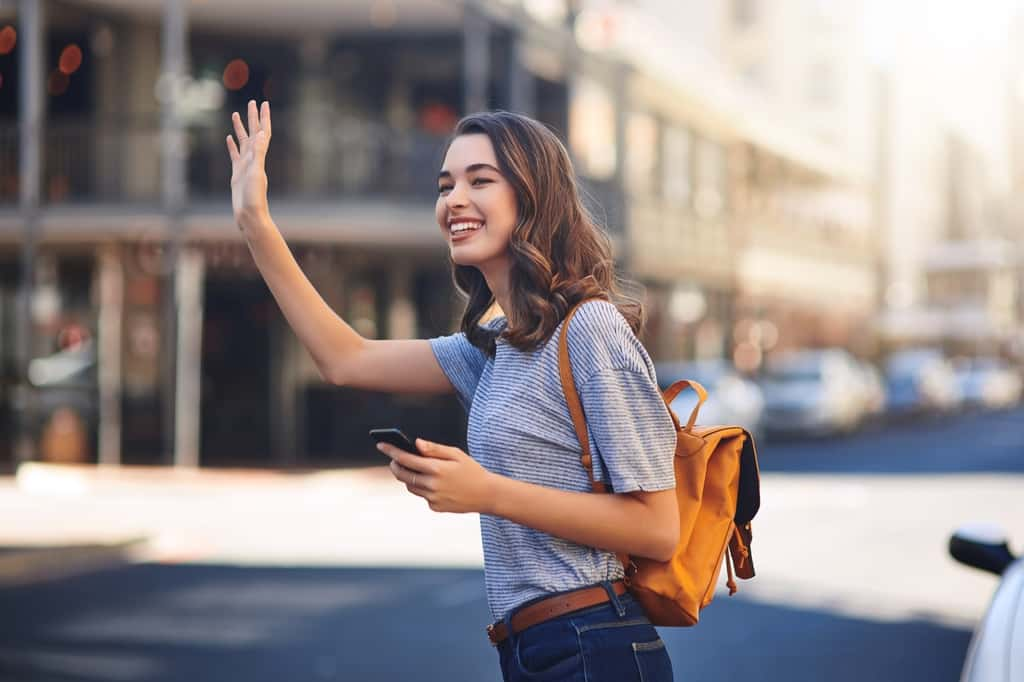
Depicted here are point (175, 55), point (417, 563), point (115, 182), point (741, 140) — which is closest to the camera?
point (417, 563)

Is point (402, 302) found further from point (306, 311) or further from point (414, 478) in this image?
point (414, 478)

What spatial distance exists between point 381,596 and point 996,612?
23.7 ft

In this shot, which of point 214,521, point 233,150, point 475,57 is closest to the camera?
point 233,150

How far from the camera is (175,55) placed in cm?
2023

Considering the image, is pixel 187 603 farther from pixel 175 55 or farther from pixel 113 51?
pixel 113 51

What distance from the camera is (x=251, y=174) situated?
2666 mm

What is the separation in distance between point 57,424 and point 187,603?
13411 millimetres

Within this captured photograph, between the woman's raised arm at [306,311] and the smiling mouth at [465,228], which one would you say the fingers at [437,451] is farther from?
the woman's raised arm at [306,311]

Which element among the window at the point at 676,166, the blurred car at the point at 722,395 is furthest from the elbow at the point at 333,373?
the window at the point at 676,166

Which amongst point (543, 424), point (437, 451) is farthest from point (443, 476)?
point (543, 424)

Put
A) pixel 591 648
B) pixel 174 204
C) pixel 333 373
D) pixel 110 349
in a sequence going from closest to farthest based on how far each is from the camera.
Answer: pixel 591 648, pixel 333 373, pixel 174 204, pixel 110 349

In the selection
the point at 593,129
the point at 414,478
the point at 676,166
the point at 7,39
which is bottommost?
the point at 414,478

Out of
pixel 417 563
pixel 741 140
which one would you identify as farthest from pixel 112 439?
pixel 741 140

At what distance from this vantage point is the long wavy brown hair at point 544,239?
2.50 meters
